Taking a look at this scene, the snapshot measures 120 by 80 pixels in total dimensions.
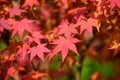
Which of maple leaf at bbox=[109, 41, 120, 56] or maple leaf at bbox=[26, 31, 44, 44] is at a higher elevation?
maple leaf at bbox=[26, 31, 44, 44]

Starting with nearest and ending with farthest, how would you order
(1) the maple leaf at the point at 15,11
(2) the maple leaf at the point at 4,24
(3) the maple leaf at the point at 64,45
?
(3) the maple leaf at the point at 64,45, (2) the maple leaf at the point at 4,24, (1) the maple leaf at the point at 15,11

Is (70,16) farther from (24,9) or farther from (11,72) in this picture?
(11,72)

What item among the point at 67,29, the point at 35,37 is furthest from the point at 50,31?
the point at 67,29

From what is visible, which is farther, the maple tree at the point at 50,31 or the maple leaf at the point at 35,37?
the maple leaf at the point at 35,37

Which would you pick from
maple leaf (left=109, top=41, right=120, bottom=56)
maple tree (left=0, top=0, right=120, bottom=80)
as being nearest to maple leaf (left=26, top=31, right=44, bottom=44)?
maple tree (left=0, top=0, right=120, bottom=80)

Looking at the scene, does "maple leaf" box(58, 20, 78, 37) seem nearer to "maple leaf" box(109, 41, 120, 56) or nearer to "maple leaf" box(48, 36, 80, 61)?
"maple leaf" box(48, 36, 80, 61)

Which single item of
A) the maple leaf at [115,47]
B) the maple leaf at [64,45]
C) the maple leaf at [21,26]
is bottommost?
the maple leaf at [115,47]

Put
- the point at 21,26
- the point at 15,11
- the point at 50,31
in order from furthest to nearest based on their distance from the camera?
1. the point at 50,31
2. the point at 15,11
3. the point at 21,26

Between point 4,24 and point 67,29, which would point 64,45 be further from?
point 4,24

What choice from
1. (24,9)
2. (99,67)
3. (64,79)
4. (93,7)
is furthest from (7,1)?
(99,67)

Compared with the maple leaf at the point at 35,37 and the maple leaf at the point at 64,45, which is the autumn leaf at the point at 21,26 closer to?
the maple leaf at the point at 35,37

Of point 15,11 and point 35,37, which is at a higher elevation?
point 15,11

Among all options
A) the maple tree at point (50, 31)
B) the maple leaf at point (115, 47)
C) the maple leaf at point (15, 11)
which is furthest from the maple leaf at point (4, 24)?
the maple leaf at point (115, 47)
